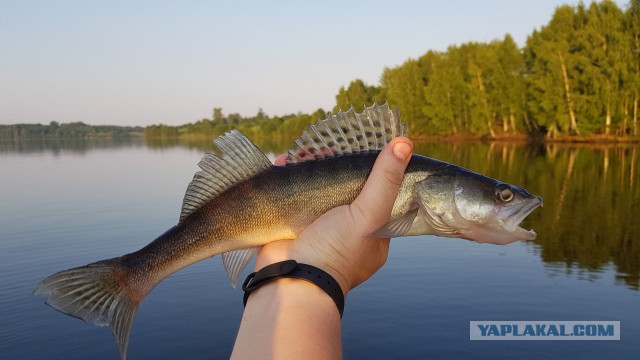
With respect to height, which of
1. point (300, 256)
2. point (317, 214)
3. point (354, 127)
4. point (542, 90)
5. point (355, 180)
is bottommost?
point (300, 256)

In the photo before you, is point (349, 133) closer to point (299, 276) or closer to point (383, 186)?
point (383, 186)

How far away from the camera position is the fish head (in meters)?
4.30

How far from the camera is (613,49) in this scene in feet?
205

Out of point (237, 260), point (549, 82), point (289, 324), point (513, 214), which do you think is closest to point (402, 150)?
point (513, 214)

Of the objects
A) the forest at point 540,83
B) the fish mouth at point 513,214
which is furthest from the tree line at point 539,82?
the fish mouth at point 513,214

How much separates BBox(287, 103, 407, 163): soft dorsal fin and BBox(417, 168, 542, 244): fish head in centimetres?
54

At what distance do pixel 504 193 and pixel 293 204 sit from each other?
182 centimetres

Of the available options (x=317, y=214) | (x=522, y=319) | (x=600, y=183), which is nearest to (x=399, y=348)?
(x=522, y=319)

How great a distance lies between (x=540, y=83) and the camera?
67688mm

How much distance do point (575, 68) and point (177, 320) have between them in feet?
224

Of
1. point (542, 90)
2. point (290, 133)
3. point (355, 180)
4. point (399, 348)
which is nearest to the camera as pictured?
point (355, 180)

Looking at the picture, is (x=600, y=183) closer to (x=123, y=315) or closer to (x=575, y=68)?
(x=123, y=315)

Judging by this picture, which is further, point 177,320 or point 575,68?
point 575,68

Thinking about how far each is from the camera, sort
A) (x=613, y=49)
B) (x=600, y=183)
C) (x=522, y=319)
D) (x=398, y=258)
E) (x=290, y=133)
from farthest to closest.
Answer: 1. (x=290, y=133)
2. (x=613, y=49)
3. (x=600, y=183)
4. (x=398, y=258)
5. (x=522, y=319)
